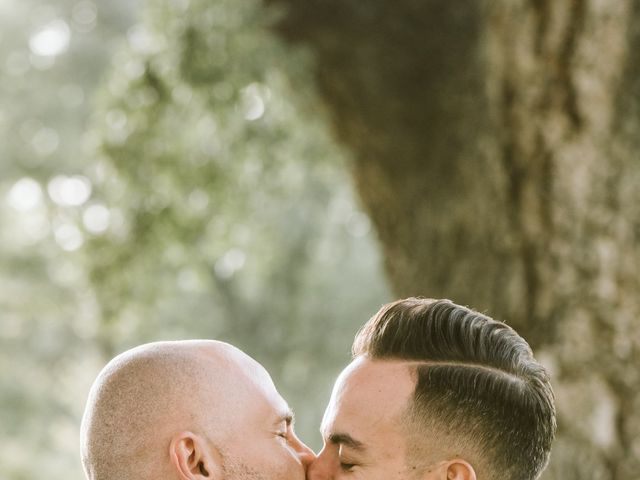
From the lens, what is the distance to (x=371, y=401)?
2.56 meters

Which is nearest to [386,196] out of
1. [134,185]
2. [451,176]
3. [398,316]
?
[451,176]

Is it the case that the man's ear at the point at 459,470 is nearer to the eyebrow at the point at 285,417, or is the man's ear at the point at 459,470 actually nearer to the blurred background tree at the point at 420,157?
the eyebrow at the point at 285,417

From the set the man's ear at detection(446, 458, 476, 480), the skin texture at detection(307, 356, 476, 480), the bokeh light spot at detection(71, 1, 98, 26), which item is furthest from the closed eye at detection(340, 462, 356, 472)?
the bokeh light spot at detection(71, 1, 98, 26)

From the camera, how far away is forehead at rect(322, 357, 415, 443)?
254 centimetres

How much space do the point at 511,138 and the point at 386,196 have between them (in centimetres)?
107

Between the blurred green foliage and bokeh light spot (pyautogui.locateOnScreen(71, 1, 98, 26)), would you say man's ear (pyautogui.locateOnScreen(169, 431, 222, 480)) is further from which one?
bokeh light spot (pyautogui.locateOnScreen(71, 1, 98, 26))

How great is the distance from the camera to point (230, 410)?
2.46m

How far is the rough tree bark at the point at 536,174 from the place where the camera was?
432 cm

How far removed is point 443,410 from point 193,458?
2.13 feet

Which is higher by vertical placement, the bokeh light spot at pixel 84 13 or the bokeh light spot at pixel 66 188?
the bokeh light spot at pixel 84 13

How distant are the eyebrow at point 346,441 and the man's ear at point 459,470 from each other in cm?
23

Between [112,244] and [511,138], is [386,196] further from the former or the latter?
[112,244]

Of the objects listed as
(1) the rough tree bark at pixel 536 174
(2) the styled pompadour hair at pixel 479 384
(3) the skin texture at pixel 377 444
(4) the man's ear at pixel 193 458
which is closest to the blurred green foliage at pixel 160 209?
(1) the rough tree bark at pixel 536 174

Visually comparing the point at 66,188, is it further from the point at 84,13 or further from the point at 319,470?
the point at 319,470
